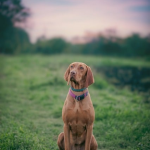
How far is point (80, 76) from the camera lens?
12.1ft

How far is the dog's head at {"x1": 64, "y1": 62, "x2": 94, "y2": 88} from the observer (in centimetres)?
359

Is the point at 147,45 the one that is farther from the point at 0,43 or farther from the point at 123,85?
the point at 0,43

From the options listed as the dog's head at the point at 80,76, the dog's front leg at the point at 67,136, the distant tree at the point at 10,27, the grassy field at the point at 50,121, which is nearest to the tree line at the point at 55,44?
the distant tree at the point at 10,27

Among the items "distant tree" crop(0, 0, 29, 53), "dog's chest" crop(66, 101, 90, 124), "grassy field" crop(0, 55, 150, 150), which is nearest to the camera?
"dog's chest" crop(66, 101, 90, 124)

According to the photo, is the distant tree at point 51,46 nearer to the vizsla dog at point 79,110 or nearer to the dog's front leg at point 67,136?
the vizsla dog at point 79,110

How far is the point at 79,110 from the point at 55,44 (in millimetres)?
26906

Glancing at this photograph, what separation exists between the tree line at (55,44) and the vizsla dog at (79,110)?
24486 mm

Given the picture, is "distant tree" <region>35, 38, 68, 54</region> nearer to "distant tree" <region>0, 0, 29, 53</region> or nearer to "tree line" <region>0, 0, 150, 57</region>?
"tree line" <region>0, 0, 150, 57</region>

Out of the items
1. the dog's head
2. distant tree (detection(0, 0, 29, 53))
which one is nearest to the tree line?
distant tree (detection(0, 0, 29, 53))

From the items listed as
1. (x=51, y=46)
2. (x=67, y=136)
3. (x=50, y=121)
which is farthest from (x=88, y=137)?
(x=51, y=46)

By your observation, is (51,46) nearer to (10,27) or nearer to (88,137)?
(10,27)

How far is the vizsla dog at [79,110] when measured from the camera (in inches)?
141

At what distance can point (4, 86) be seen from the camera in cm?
1003

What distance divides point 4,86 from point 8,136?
20.2ft
